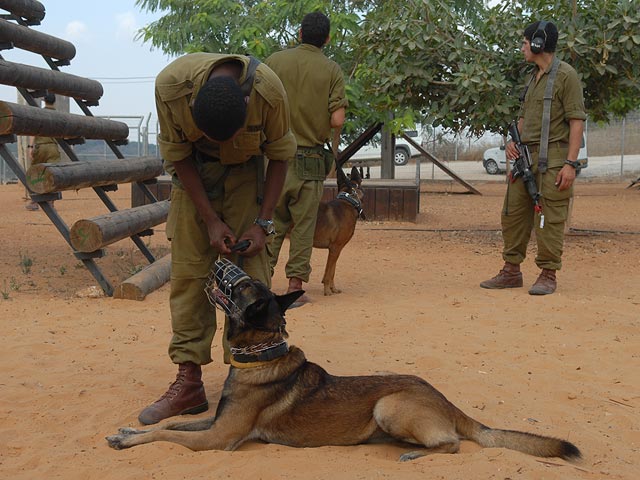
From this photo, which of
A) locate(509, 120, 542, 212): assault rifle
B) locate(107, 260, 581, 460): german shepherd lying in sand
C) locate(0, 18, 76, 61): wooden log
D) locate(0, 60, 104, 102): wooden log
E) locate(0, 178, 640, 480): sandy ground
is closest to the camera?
locate(0, 178, 640, 480): sandy ground

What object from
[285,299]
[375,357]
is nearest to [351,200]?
[375,357]

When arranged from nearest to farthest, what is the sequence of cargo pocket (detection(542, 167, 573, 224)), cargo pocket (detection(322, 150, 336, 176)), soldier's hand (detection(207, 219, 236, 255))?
soldier's hand (detection(207, 219, 236, 255)), cargo pocket (detection(322, 150, 336, 176)), cargo pocket (detection(542, 167, 573, 224))

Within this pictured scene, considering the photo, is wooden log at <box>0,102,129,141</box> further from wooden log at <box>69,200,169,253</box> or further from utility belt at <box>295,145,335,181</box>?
utility belt at <box>295,145,335,181</box>

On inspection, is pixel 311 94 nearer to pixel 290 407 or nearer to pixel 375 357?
pixel 375 357

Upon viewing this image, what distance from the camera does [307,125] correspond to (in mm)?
7359

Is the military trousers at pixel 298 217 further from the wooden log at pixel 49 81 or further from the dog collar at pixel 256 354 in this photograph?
the wooden log at pixel 49 81

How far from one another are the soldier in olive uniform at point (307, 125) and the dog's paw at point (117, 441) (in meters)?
3.31

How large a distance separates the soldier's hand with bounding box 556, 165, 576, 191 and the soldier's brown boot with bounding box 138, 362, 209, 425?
14.8ft

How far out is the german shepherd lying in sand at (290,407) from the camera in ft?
13.0

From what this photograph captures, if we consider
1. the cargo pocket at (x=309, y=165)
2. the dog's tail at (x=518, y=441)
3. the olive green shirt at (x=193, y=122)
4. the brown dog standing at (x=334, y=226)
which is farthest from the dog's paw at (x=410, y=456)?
the brown dog standing at (x=334, y=226)

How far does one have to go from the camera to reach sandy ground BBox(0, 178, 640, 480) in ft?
12.5

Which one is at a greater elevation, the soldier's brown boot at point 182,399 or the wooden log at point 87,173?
the wooden log at point 87,173

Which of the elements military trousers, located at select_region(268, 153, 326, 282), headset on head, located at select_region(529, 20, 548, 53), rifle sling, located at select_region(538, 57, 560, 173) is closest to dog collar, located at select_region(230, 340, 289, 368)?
military trousers, located at select_region(268, 153, 326, 282)

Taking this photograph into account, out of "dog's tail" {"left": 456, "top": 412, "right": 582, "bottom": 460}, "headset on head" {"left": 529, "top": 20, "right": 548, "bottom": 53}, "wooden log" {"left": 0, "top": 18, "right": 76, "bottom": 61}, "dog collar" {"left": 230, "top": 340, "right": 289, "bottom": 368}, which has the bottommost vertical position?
"dog's tail" {"left": 456, "top": 412, "right": 582, "bottom": 460}
